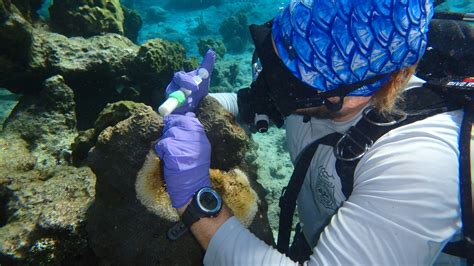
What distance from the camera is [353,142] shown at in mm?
1573

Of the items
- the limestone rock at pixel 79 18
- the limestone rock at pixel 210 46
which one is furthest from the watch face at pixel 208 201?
the limestone rock at pixel 210 46

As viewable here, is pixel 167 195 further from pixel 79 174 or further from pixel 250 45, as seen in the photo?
pixel 250 45

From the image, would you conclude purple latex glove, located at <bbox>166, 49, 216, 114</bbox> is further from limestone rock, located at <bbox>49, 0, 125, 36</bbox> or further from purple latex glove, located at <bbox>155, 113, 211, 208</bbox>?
limestone rock, located at <bbox>49, 0, 125, 36</bbox>

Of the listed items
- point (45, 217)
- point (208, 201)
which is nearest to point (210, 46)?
point (45, 217)

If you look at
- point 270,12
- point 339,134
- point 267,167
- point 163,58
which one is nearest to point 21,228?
point 339,134

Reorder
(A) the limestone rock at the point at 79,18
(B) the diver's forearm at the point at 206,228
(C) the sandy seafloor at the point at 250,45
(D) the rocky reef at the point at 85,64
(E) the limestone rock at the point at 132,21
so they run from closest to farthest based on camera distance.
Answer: (B) the diver's forearm at the point at 206,228 → (D) the rocky reef at the point at 85,64 → (C) the sandy seafloor at the point at 250,45 → (A) the limestone rock at the point at 79,18 → (E) the limestone rock at the point at 132,21

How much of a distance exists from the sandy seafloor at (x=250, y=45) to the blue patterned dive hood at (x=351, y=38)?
3828 millimetres

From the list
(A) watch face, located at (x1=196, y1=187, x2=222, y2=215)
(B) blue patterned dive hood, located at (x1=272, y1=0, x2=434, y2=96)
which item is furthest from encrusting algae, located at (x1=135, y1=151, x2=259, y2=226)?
(B) blue patterned dive hood, located at (x1=272, y1=0, x2=434, y2=96)

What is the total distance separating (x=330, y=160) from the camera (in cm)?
187

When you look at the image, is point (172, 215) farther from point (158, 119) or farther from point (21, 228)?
point (21, 228)

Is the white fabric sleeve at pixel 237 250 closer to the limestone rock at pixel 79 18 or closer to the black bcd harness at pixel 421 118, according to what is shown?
the black bcd harness at pixel 421 118

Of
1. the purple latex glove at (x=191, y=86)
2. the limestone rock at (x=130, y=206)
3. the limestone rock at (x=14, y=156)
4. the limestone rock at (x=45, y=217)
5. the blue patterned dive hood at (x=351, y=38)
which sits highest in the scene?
the blue patterned dive hood at (x=351, y=38)

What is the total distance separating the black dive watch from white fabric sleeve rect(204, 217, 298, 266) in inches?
4.5

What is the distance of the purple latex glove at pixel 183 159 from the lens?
5.97ft
